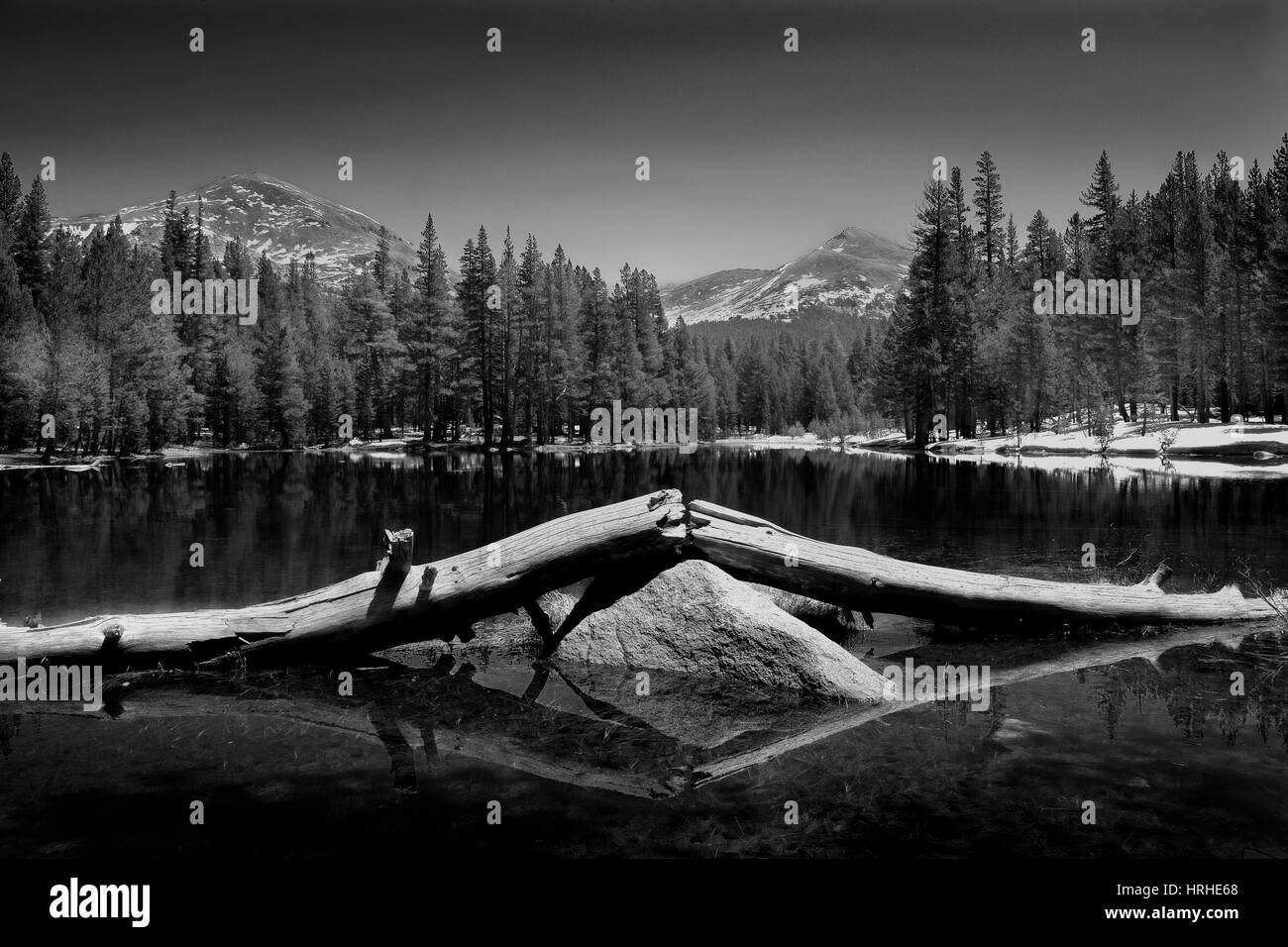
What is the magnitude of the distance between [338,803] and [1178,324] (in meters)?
70.5

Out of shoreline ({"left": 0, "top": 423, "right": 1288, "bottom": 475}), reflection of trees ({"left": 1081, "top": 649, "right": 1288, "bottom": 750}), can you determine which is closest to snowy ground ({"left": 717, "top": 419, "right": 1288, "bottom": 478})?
shoreline ({"left": 0, "top": 423, "right": 1288, "bottom": 475})

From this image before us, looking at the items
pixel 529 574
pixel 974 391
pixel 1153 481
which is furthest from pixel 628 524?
pixel 974 391

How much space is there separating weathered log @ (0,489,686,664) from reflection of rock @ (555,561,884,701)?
0.65 m

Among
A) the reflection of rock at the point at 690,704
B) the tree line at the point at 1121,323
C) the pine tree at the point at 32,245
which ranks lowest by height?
the reflection of rock at the point at 690,704

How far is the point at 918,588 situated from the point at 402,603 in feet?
20.3

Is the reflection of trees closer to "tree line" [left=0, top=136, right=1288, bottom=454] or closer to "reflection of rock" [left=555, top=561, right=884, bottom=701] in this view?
"reflection of rock" [left=555, top=561, right=884, bottom=701]

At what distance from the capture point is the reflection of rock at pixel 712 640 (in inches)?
327

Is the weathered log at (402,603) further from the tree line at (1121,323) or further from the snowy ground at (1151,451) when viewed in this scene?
the tree line at (1121,323)

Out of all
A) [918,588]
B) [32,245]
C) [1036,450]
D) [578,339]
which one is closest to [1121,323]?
[1036,450]

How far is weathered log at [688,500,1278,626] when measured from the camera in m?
9.54

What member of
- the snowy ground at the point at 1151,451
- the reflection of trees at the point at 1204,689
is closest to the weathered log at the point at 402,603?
the reflection of trees at the point at 1204,689

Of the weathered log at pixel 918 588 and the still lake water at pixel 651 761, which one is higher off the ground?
the weathered log at pixel 918 588

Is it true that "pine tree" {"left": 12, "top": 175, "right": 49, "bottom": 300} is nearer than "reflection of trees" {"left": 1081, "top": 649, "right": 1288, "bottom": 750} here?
No

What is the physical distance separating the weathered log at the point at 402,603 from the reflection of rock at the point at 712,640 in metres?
0.65
